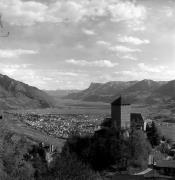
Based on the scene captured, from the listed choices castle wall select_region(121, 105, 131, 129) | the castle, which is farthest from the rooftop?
castle wall select_region(121, 105, 131, 129)

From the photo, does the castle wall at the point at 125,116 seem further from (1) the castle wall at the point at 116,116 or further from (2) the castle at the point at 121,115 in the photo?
(1) the castle wall at the point at 116,116

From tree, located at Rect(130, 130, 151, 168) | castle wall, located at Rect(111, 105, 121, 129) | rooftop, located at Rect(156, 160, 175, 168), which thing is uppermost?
castle wall, located at Rect(111, 105, 121, 129)

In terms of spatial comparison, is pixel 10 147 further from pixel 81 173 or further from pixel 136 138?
pixel 136 138

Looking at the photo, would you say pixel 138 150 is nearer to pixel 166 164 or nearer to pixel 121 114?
pixel 166 164

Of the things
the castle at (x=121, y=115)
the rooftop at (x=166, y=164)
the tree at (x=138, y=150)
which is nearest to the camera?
the rooftop at (x=166, y=164)

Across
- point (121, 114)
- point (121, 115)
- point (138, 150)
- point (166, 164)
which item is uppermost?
point (121, 114)

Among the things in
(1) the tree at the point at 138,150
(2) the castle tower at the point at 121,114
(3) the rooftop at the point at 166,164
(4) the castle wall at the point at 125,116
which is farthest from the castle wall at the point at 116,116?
(3) the rooftop at the point at 166,164

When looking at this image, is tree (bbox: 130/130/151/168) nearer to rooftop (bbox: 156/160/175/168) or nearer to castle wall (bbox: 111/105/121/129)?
rooftop (bbox: 156/160/175/168)

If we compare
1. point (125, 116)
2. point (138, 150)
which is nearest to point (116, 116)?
point (125, 116)
